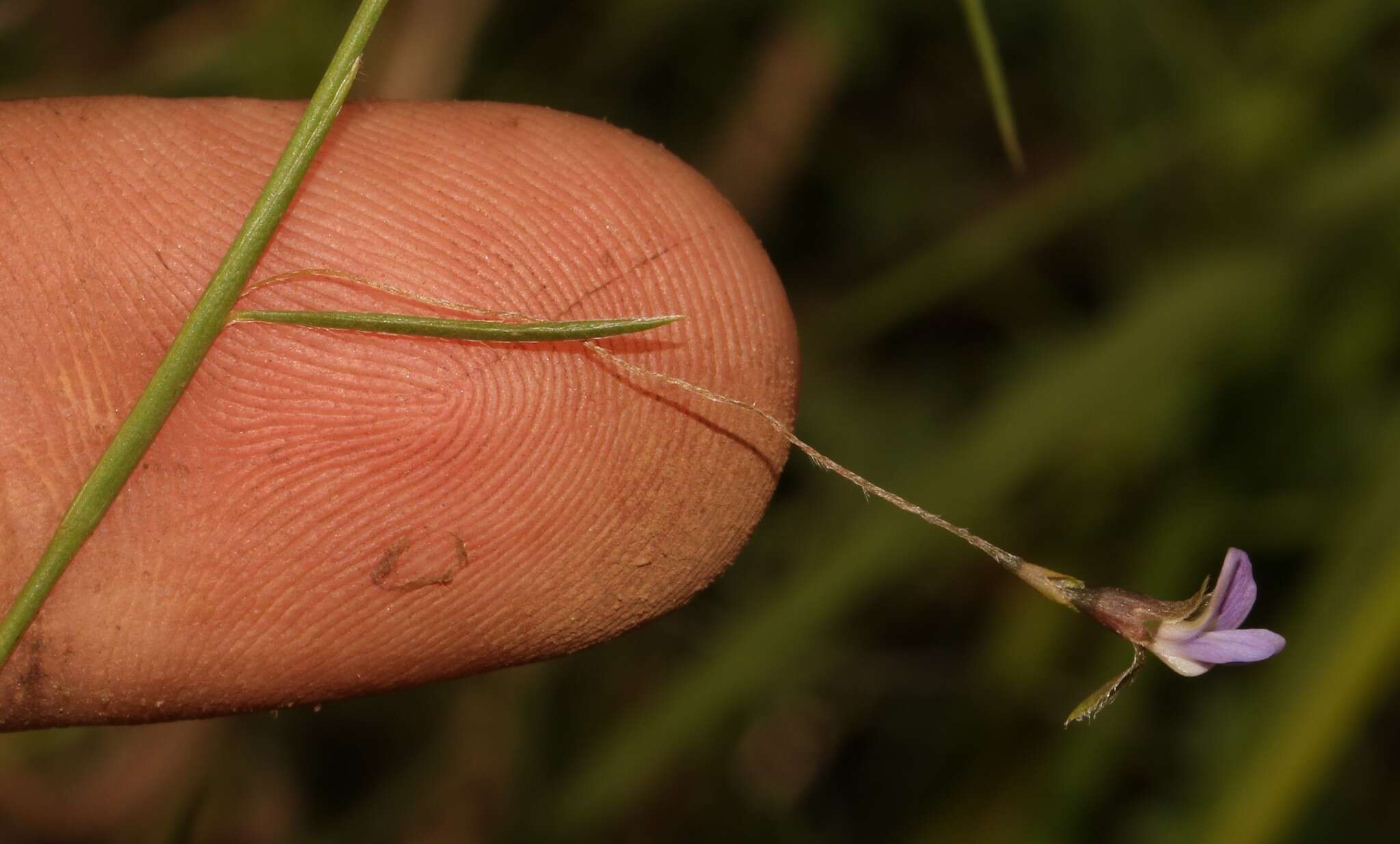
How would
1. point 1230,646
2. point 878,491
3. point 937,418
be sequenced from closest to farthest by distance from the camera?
1. point 1230,646
2. point 878,491
3. point 937,418

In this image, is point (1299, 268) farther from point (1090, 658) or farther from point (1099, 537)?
point (1090, 658)

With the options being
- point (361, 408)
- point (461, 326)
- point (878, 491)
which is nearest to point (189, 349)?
point (361, 408)

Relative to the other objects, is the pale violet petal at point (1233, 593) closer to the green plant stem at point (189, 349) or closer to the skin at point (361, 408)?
the skin at point (361, 408)

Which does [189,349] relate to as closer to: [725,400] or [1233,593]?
[725,400]

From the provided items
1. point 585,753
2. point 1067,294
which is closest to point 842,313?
point 1067,294

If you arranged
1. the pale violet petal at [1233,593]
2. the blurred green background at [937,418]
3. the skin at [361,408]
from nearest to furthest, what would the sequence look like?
the pale violet petal at [1233,593], the skin at [361,408], the blurred green background at [937,418]

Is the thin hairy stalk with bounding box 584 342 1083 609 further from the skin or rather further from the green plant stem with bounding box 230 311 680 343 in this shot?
the green plant stem with bounding box 230 311 680 343

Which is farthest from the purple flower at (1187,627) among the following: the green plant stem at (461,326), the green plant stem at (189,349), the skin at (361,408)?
the green plant stem at (189,349)
